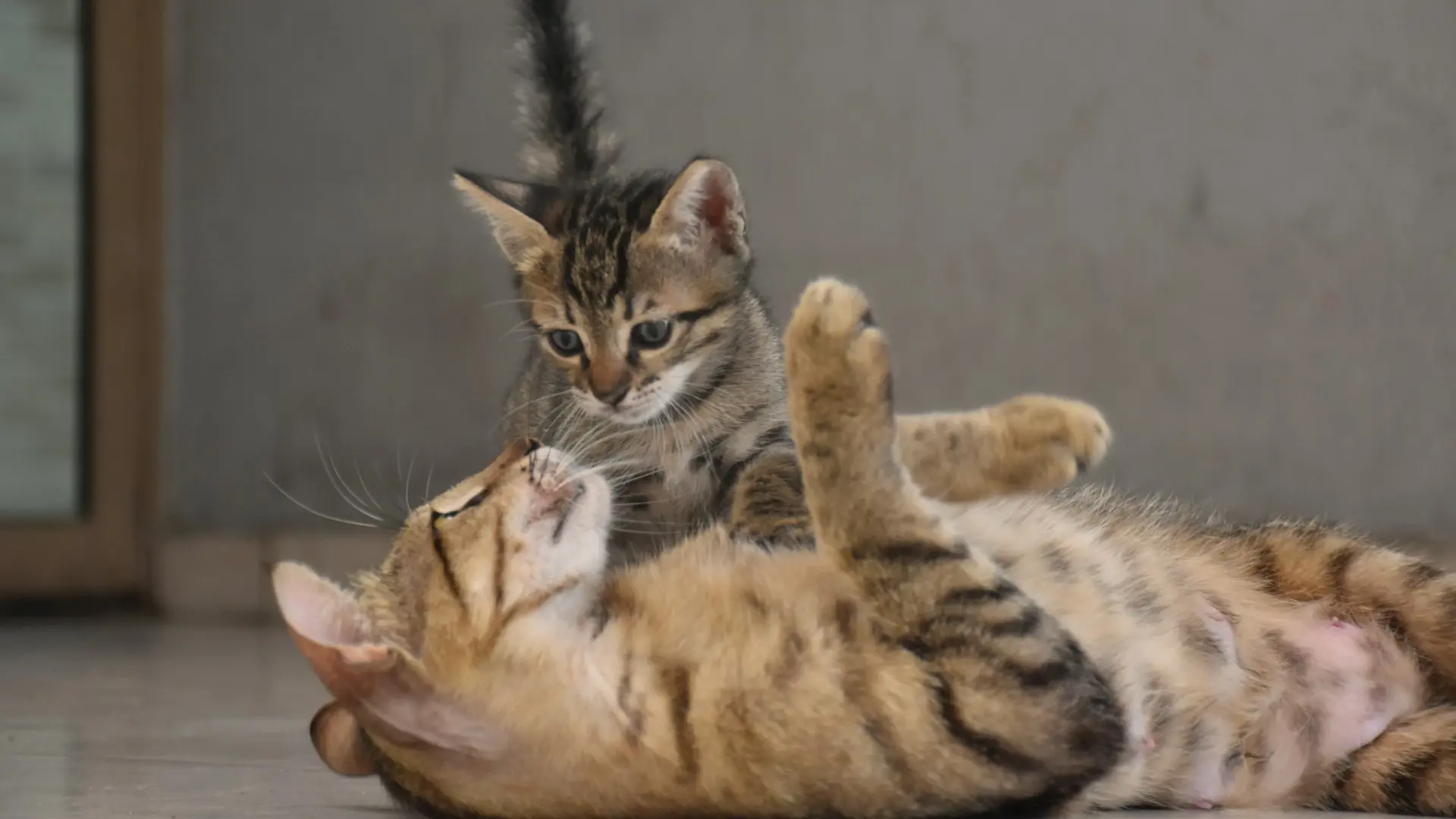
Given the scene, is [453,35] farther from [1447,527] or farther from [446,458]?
[1447,527]

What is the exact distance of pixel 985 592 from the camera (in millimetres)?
1412

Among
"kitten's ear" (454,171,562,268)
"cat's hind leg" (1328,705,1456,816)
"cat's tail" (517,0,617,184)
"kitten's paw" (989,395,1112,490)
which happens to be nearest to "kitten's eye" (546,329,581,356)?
"kitten's ear" (454,171,562,268)

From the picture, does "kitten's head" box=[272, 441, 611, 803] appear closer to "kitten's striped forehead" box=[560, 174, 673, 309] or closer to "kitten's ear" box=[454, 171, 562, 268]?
"kitten's striped forehead" box=[560, 174, 673, 309]

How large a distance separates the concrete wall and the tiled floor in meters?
0.76

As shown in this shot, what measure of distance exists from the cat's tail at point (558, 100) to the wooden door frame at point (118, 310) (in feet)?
5.65

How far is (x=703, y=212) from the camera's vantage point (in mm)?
2303

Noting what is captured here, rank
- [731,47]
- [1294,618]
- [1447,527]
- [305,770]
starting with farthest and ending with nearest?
[731,47]
[1447,527]
[305,770]
[1294,618]

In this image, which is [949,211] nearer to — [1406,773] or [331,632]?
[1406,773]

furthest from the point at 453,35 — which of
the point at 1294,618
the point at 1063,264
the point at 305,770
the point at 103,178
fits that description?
the point at 1294,618

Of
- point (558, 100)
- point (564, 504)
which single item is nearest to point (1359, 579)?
point (564, 504)

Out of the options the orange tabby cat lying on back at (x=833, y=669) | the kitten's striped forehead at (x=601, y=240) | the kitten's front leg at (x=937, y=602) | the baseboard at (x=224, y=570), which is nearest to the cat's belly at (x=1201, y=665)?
the orange tabby cat lying on back at (x=833, y=669)

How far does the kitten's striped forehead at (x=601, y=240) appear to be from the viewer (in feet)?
7.47

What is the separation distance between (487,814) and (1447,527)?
2433 millimetres

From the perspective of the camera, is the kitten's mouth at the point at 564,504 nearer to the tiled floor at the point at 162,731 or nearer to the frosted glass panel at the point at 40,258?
the tiled floor at the point at 162,731
